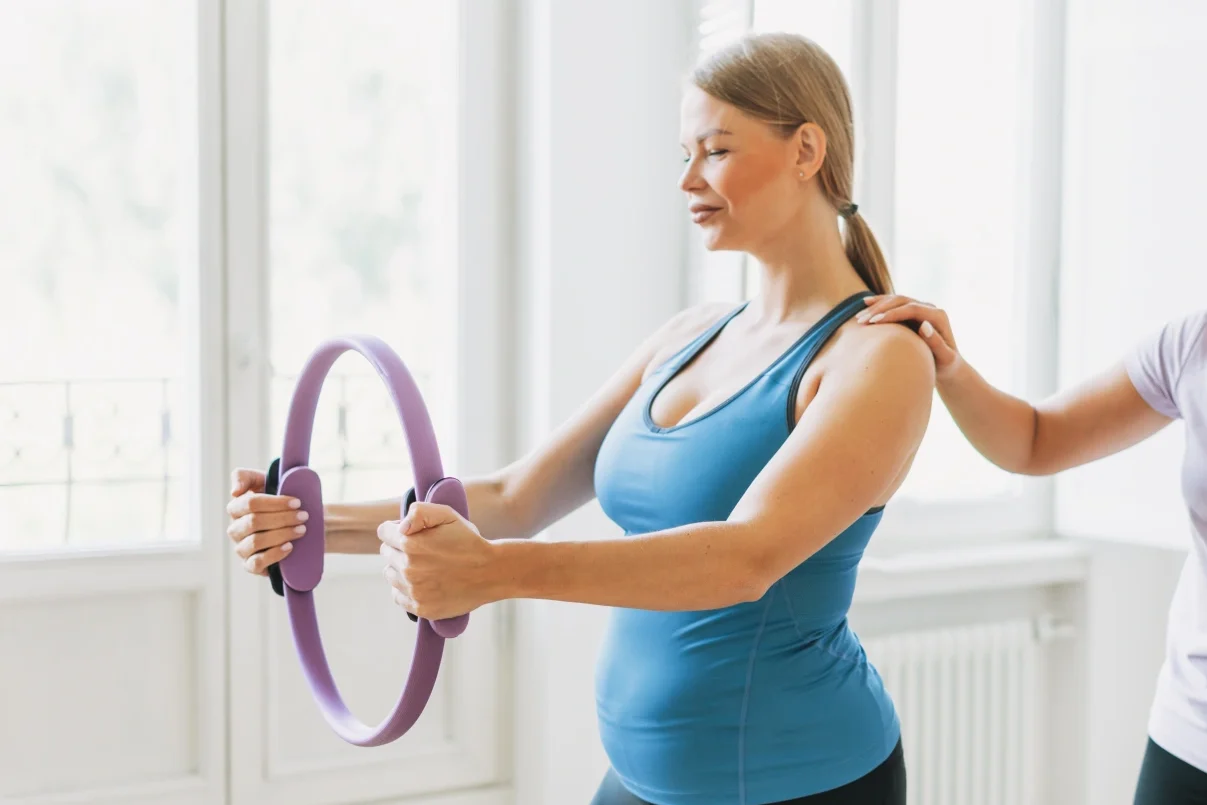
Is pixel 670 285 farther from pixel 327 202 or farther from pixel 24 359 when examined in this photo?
pixel 24 359

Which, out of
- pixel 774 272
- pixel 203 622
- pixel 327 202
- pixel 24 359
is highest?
pixel 327 202

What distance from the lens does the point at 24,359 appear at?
6.50 feet

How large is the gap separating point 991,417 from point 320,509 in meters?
0.78

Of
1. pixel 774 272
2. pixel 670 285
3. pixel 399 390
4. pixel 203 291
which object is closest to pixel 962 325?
pixel 670 285

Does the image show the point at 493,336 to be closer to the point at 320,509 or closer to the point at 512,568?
the point at 320,509

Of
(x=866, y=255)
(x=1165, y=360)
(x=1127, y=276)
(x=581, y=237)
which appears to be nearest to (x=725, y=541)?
(x=866, y=255)

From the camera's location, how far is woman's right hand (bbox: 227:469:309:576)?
4.04 feet

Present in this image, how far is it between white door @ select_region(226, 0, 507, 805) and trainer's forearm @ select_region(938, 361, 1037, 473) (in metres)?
1.09

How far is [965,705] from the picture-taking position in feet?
7.60

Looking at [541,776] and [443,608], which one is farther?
[541,776]

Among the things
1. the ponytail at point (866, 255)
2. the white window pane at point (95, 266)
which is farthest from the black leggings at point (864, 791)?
the white window pane at point (95, 266)

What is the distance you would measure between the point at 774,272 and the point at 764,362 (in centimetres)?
12

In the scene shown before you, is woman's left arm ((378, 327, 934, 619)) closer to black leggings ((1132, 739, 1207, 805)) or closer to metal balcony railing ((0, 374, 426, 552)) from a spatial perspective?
black leggings ((1132, 739, 1207, 805))

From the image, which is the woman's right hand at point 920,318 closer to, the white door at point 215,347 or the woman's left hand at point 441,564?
the woman's left hand at point 441,564
